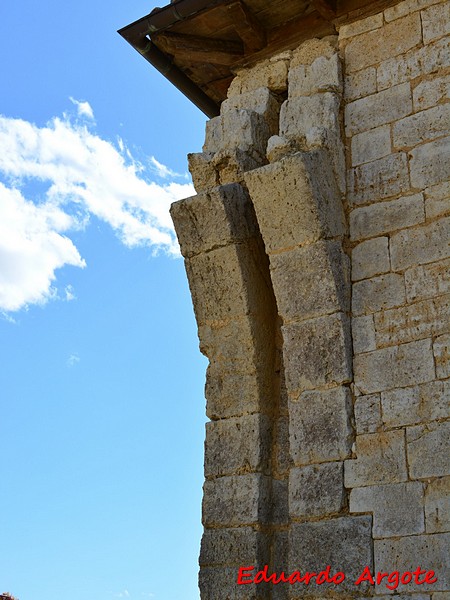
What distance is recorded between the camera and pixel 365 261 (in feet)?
15.1

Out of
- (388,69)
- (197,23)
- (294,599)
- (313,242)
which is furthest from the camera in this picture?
(197,23)

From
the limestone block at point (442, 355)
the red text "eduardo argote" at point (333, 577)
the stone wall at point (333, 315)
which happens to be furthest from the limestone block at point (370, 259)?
the red text "eduardo argote" at point (333, 577)

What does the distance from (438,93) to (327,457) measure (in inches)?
85.0

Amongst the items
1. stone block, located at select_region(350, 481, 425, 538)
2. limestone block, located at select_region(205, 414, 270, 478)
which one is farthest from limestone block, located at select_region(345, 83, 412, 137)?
stone block, located at select_region(350, 481, 425, 538)

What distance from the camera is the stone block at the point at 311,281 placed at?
4484 millimetres

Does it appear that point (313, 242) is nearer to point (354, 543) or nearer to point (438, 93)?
point (438, 93)

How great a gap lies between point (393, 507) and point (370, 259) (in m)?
1.38

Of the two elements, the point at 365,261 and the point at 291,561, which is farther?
the point at 365,261

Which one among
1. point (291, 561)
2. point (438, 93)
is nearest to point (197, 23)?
point (438, 93)

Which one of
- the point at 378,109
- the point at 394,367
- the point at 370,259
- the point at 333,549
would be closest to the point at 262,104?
the point at 378,109

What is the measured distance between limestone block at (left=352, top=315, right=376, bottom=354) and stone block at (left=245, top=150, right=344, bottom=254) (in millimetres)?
504

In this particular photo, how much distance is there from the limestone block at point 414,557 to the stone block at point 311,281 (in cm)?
126

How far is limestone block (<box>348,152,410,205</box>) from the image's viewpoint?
4.64 meters

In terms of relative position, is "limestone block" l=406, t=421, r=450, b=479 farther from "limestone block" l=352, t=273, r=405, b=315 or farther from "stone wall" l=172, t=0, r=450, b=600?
"limestone block" l=352, t=273, r=405, b=315
